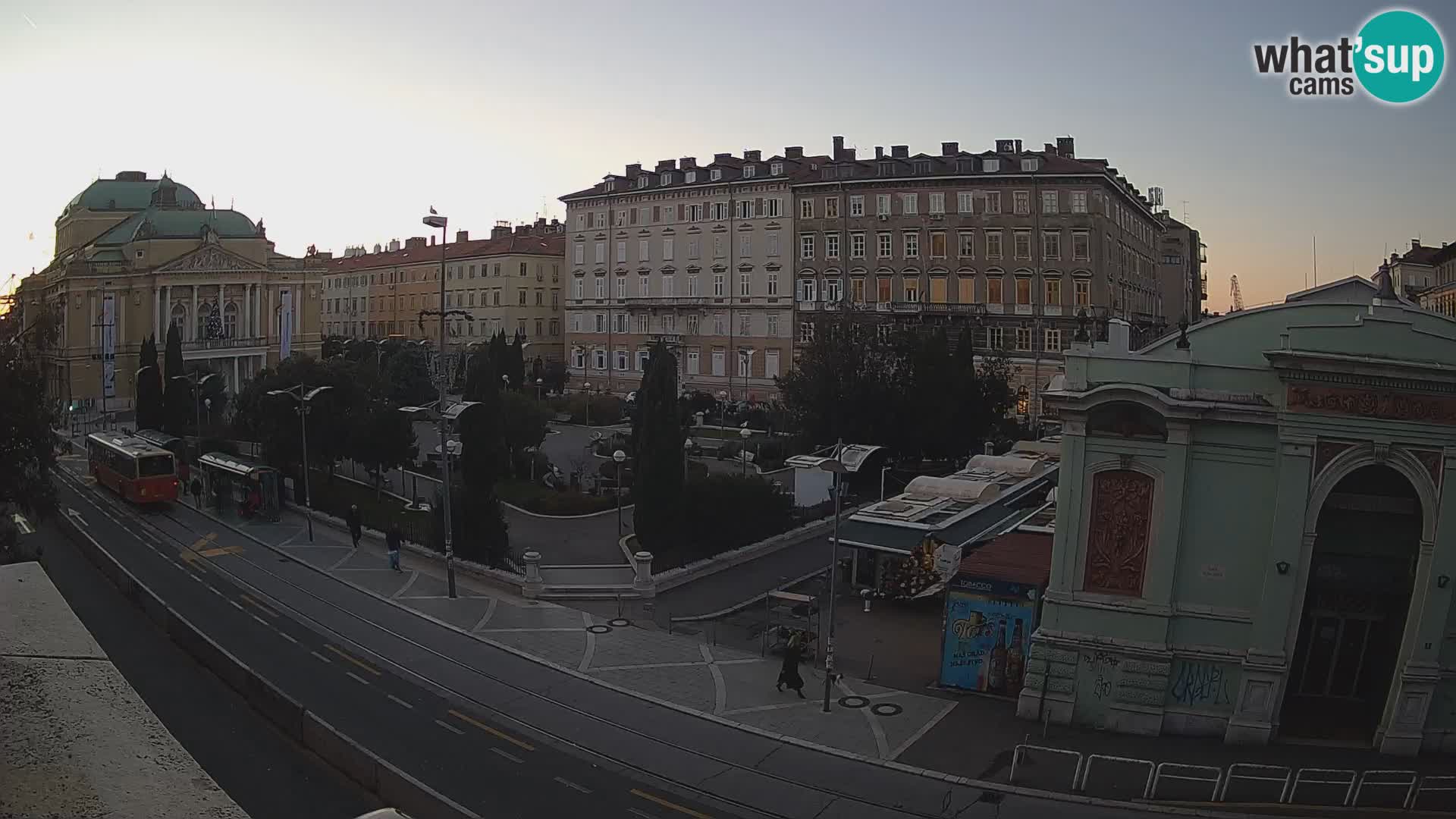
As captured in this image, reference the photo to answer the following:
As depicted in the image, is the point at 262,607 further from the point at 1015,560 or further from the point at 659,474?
the point at 1015,560

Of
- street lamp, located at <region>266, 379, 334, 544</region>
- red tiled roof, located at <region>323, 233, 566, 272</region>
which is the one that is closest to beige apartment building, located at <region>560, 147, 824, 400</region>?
red tiled roof, located at <region>323, 233, 566, 272</region>

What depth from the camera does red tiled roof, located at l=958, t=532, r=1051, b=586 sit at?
2167 centimetres

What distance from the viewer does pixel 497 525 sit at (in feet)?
105

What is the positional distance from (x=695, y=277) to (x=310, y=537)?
1731 inches

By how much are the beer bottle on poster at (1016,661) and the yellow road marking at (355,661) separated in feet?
42.9

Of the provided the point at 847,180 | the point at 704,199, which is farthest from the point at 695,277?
the point at 847,180

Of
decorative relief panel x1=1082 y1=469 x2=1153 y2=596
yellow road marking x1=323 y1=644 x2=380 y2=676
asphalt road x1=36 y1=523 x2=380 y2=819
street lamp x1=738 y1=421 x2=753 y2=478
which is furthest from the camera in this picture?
street lamp x1=738 y1=421 x2=753 y2=478

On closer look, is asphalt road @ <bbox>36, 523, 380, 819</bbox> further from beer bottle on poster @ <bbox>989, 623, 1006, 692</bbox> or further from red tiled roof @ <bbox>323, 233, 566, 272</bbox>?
red tiled roof @ <bbox>323, 233, 566, 272</bbox>

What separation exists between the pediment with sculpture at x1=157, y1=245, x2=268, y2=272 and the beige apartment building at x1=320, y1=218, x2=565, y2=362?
49.8 ft

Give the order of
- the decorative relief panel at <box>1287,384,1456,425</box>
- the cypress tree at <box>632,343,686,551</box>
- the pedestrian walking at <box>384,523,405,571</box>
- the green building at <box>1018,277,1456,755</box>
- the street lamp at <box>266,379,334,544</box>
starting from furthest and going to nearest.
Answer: the street lamp at <box>266,379,334,544</box> → the cypress tree at <box>632,343,686,551</box> → the pedestrian walking at <box>384,523,405,571</box> → the green building at <box>1018,277,1456,755</box> → the decorative relief panel at <box>1287,384,1456,425</box>

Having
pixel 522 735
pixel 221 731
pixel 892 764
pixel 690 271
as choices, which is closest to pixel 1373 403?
pixel 892 764

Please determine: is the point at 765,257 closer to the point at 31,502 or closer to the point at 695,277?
the point at 695,277

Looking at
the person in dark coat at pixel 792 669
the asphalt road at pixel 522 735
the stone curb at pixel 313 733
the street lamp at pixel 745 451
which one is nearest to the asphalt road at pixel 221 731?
the stone curb at pixel 313 733

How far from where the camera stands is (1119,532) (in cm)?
2000
